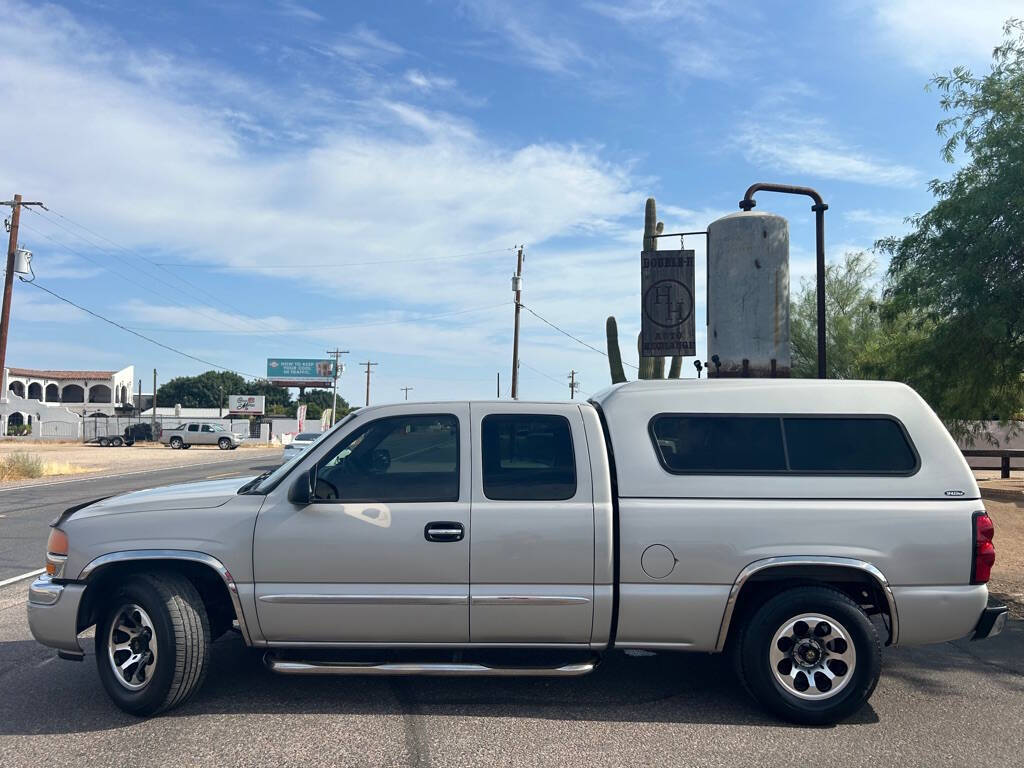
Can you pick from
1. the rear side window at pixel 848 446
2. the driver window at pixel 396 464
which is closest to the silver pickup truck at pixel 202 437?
the driver window at pixel 396 464

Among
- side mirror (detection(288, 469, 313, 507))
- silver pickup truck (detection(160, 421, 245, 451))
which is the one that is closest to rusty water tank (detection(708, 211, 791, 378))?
side mirror (detection(288, 469, 313, 507))

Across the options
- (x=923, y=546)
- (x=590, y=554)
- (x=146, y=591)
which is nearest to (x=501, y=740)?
(x=590, y=554)

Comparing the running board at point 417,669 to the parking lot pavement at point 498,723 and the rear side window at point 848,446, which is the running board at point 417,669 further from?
the rear side window at point 848,446

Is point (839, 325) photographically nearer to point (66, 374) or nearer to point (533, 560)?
point (533, 560)

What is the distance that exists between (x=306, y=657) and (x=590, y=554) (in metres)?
1.80

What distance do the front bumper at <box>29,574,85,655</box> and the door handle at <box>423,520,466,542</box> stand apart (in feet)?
6.60

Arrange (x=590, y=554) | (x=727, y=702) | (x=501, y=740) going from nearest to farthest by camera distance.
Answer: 1. (x=501, y=740)
2. (x=590, y=554)
3. (x=727, y=702)

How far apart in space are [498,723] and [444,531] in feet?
3.61

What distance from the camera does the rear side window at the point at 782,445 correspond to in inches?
199

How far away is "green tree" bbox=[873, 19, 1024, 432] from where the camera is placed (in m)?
9.10

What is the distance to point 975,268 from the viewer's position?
9.27 m

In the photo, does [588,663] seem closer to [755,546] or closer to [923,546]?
[755,546]

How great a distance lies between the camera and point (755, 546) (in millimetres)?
4867

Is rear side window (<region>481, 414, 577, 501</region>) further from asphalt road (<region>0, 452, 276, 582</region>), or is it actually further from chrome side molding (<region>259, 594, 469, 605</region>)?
asphalt road (<region>0, 452, 276, 582</region>)
